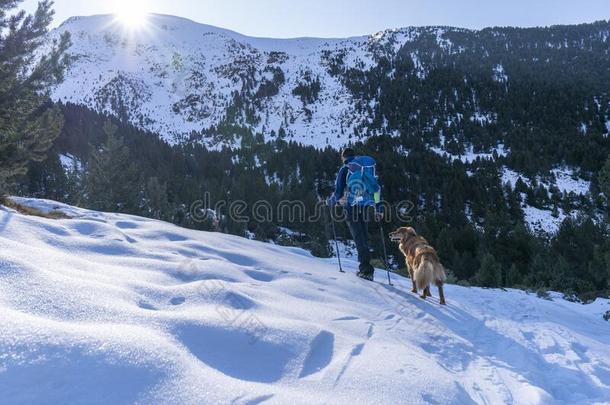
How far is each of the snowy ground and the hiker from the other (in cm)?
132

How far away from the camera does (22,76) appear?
545 inches

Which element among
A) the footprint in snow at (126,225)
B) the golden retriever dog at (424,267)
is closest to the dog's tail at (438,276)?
the golden retriever dog at (424,267)

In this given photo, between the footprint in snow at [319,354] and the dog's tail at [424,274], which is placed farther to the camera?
the dog's tail at [424,274]

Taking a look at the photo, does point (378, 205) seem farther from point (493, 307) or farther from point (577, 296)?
point (577, 296)

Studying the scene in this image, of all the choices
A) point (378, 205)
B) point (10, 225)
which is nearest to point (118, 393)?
point (10, 225)

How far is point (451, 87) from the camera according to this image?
152 meters

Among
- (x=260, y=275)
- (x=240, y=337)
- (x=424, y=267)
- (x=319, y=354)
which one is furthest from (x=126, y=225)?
(x=319, y=354)

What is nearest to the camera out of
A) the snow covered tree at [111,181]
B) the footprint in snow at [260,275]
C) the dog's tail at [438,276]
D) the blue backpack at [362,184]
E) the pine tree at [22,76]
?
the footprint in snow at [260,275]

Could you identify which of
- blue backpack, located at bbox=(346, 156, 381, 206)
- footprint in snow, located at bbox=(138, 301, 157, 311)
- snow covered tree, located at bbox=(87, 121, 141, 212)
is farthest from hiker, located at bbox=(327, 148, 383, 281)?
snow covered tree, located at bbox=(87, 121, 141, 212)

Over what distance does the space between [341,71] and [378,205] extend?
633ft

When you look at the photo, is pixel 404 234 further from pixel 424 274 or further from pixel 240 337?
pixel 240 337

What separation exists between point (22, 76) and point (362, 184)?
1381 cm

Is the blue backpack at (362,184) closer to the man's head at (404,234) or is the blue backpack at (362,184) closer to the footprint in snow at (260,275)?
the man's head at (404,234)

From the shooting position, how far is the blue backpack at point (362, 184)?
7.36 metres
